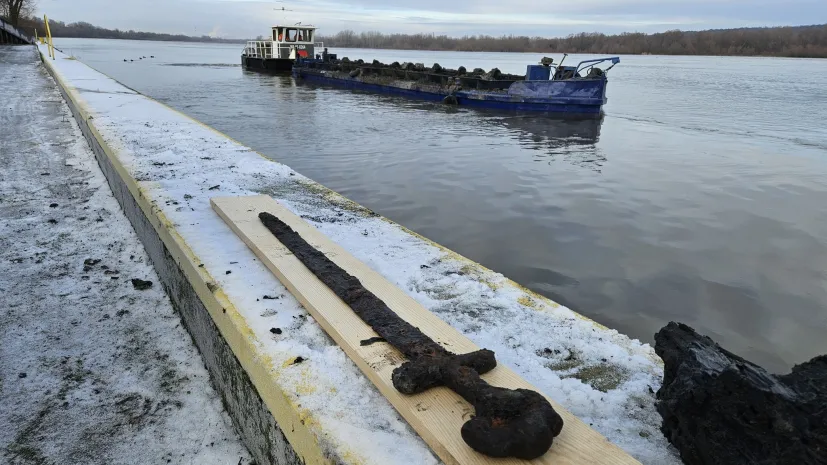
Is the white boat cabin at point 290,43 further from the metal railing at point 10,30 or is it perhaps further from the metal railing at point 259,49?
the metal railing at point 10,30

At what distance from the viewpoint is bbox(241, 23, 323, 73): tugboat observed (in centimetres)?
3550

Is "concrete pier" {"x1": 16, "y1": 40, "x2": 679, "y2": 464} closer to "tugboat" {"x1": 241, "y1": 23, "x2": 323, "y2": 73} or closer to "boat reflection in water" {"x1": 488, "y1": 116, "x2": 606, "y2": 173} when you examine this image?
"boat reflection in water" {"x1": 488, "y1": 116, "x2": 606, "y2": 173}

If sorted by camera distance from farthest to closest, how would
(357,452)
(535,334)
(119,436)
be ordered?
(535,334)
(119,436)
(357,452)

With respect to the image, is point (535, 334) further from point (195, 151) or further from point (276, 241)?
point (195, 151)

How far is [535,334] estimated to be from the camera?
7.82 ft

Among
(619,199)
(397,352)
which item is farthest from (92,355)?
(619,199)

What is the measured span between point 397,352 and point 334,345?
12.2 inches

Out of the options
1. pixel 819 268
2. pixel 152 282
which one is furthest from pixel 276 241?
pixel 819 268

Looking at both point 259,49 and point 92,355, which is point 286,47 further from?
point 92,355

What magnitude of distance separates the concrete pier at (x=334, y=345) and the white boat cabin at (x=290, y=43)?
33758 millimetres

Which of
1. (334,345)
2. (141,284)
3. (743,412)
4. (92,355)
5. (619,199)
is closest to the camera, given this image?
(743,412)

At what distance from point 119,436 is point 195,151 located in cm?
409

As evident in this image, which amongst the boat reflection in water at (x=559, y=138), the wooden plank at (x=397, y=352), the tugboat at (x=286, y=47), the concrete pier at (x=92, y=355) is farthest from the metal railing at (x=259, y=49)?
the wooden plank at (x=397, y=352)

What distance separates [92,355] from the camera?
2740 mm
